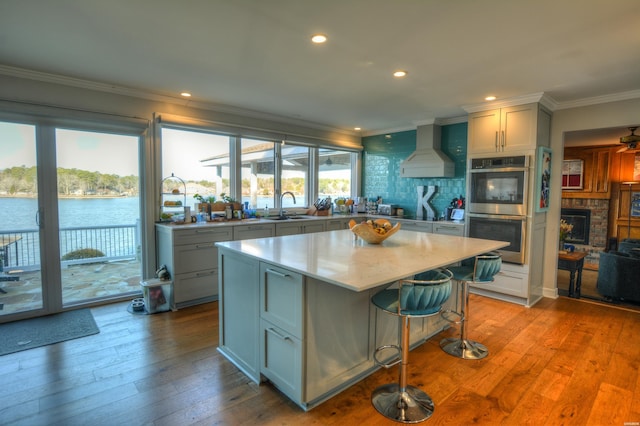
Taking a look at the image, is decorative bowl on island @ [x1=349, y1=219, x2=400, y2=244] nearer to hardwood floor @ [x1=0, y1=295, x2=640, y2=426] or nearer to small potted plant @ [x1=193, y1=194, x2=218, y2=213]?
hardwood floor @ [x1=0, y1=295, x2=640, y2=426]

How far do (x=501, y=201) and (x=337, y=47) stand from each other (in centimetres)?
287

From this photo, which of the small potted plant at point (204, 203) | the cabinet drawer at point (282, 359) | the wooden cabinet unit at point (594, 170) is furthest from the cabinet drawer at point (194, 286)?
the wooden cabinet unit at point (594, 170)

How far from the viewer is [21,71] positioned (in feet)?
10.3

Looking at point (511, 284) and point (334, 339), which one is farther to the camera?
point (511, 284)

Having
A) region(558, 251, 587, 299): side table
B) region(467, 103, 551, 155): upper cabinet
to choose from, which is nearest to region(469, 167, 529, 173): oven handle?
region(467, 103, 551, 155): upper cabinet

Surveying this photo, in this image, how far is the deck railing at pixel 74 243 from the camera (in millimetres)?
3299

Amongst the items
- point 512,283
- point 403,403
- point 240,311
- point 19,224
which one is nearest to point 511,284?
point 512,283

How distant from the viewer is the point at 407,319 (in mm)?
1989

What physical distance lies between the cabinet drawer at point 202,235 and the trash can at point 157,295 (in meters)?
0.47

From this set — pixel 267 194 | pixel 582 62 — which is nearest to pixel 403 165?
pixel 267 194

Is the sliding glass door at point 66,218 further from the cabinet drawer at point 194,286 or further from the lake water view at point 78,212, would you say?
the cabinet drawer at point 194,286

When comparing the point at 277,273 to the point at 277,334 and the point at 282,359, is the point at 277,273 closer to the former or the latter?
the point at 277,334

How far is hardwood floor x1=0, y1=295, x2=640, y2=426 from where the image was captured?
1.96 meters

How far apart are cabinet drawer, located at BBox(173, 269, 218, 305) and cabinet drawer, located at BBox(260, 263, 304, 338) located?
191 cm
